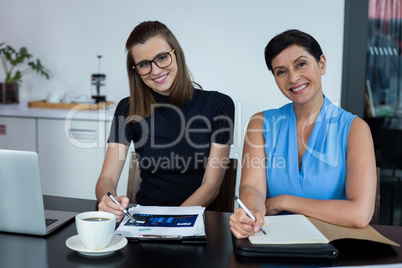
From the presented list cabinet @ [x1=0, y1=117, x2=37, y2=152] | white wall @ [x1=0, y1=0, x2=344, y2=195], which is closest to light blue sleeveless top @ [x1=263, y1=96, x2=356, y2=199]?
white wall @ [x1=0, y1=0, x2=344, y2=195]

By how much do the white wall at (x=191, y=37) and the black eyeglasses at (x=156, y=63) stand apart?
1309mm

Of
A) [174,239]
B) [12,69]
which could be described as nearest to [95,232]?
[174,239]

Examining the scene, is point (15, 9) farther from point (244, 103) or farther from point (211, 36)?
point (244, 103)

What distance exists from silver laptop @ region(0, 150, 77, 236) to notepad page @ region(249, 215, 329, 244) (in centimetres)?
58

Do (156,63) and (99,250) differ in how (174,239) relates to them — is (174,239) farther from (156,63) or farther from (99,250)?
(156,63)

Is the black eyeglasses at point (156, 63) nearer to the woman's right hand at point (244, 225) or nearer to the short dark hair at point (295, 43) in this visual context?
the short dark hair at point (295, 43)

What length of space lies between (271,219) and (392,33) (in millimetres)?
2165

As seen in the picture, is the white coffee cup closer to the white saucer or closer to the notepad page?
the white saucer

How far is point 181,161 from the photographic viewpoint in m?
1.92

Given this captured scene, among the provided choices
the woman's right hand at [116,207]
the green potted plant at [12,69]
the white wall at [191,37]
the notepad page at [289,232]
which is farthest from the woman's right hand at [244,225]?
the green potted plant at [12,69]

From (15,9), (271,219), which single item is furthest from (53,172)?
(271,219)

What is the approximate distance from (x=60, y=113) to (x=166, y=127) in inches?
52.2

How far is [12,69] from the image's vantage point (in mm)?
3510

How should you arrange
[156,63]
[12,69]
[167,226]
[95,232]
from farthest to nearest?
[12,69] → [156,63] → [167,226] → [95,232]
